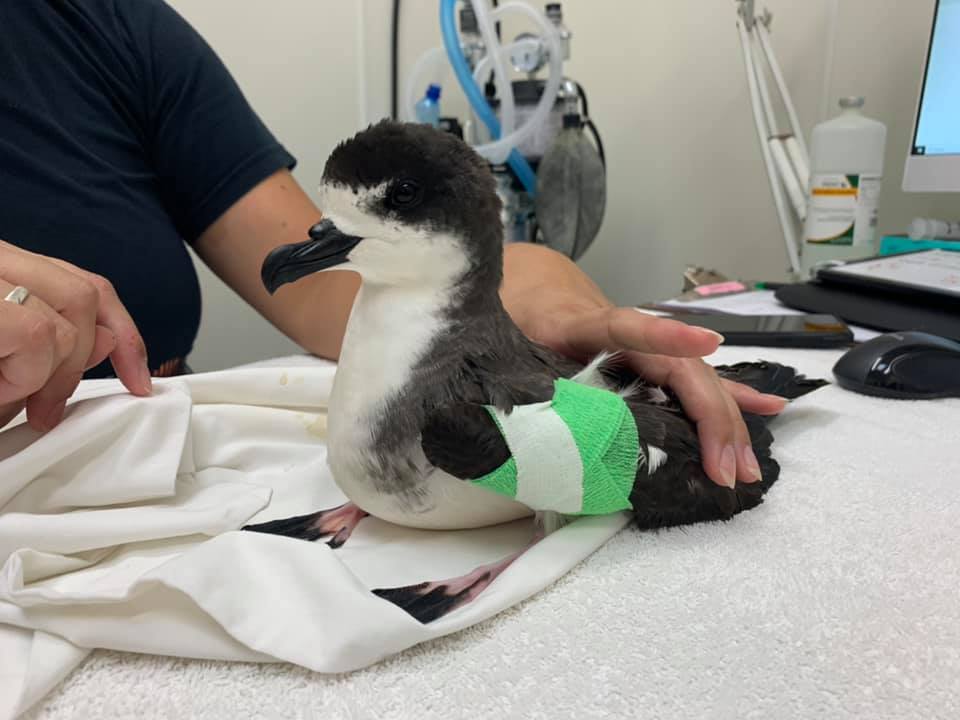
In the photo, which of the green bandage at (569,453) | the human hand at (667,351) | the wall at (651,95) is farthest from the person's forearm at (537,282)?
the wall at (651,95)

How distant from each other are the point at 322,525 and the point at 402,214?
20cm

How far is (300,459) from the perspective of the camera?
0.54 metres

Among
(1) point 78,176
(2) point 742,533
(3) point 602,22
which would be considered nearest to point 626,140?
(3) point 602,22

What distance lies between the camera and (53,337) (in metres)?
0.38

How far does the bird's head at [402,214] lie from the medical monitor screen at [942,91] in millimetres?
971

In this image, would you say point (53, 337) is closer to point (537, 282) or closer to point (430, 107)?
point (537, 282)

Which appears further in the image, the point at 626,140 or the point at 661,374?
the point at 626,140

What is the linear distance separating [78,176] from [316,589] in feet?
1.84

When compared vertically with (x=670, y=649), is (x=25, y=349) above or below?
above

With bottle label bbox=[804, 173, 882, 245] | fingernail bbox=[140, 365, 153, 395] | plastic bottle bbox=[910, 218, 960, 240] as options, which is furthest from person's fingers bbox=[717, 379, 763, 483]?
plastic bottle bbox=[910, 218, 960, 240]

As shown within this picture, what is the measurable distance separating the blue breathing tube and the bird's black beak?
2.92 ft

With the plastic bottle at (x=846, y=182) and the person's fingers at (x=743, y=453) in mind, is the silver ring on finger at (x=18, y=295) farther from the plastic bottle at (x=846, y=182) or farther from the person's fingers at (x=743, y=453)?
the plastic bottle at (x=846, y=182)

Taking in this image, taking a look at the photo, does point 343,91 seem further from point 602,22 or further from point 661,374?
point 661,374

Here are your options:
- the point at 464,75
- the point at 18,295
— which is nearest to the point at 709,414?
the point at 18,295
